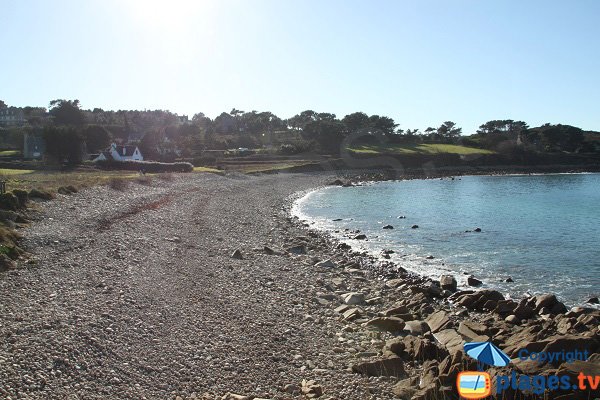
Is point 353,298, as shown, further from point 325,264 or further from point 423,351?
point 325,264

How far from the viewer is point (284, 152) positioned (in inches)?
4505

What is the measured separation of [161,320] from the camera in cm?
1189

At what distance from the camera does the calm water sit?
20844 millimetres

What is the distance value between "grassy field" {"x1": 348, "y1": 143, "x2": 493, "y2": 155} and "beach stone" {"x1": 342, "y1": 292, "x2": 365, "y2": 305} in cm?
10387

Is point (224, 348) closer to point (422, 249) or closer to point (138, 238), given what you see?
point (138, 238)

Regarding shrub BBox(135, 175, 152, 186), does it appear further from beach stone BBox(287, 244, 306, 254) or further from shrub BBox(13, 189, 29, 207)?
beach stone BBox(287, 244, 306, 254)

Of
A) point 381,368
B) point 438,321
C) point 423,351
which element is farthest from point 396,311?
point 381,368

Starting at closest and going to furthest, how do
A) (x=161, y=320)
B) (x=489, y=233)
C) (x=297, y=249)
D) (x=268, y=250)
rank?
(x=161, y=320)
(x=268, y=250)
(x=297, y=249)
(x=489, y=233)

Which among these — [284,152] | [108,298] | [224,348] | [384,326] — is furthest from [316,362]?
[284,152]

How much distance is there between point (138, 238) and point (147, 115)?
146430mm

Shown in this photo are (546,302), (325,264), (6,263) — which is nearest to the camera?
(6,263)

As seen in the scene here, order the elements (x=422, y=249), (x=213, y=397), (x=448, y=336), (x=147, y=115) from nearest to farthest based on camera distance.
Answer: (x=213, y=397) < (x=448, y=336) < (x=422, y=249) < (x=147, y=115)

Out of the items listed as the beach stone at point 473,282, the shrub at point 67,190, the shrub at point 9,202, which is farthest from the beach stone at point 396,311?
the shrub at point 67,190

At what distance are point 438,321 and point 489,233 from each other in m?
20.7
